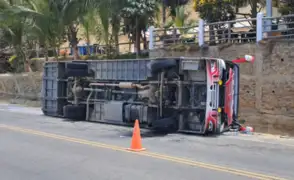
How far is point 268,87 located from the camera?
55.0 ft

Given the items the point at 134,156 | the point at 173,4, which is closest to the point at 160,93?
the point at 134,156

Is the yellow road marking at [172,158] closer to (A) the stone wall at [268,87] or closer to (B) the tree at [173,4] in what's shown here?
(A) the stone wall at [268,87]

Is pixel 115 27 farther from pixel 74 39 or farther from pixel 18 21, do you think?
pixel 18 21

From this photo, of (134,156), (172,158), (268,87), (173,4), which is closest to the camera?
(172,158)

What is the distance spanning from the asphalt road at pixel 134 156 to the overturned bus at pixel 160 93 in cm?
68

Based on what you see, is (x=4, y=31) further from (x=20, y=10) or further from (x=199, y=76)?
(x=199, y=76)

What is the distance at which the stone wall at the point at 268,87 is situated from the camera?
53.1ft

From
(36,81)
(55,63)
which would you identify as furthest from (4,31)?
(55,63)

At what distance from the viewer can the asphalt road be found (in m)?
7.97

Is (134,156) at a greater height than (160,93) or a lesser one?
lesser

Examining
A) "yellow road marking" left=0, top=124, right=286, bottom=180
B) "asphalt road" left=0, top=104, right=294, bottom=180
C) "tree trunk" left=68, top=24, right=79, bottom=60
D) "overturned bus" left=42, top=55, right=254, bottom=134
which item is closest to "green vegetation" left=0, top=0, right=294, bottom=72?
"tree trunk" left=68, top=24, right=79, bottom=60

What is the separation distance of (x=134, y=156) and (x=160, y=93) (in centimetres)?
461

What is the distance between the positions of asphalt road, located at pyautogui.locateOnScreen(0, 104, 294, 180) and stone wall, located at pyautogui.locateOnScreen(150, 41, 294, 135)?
10.7ft

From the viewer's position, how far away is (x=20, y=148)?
10875 mm
